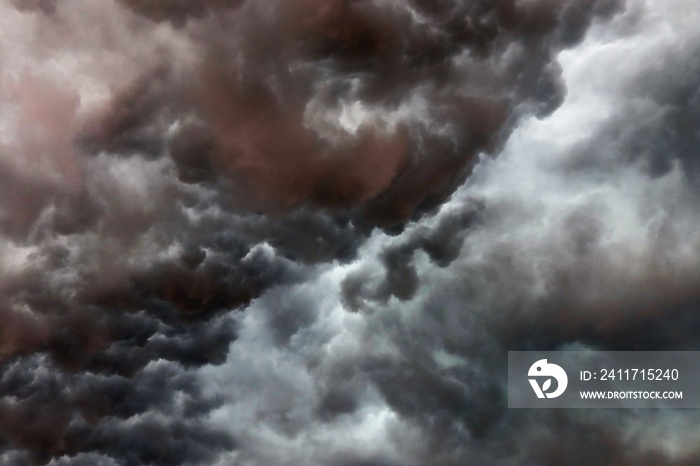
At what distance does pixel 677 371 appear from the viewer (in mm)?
56906

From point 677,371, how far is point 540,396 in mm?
11578

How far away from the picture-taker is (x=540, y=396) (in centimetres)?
5978
